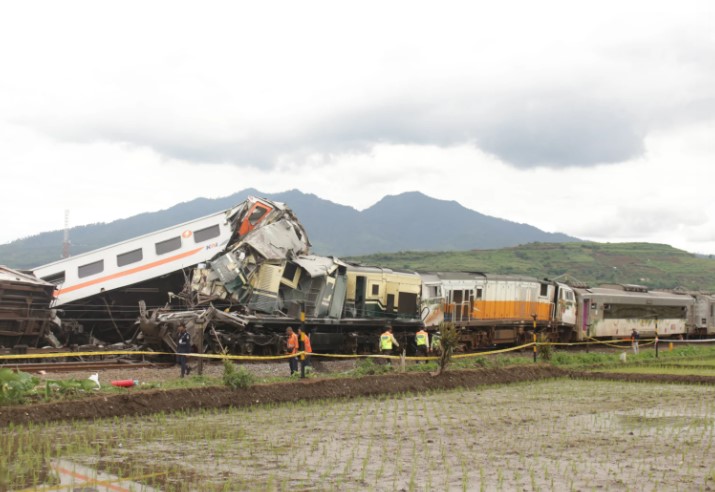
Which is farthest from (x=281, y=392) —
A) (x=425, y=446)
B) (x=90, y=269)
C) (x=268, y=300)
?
(x=90, y=269)

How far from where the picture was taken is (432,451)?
35.0 feet

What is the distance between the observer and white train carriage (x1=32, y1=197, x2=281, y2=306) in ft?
92.8

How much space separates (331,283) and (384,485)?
68.1 ft

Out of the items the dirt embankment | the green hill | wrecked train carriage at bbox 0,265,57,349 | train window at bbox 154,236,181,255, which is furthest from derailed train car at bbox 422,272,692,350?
the green hill

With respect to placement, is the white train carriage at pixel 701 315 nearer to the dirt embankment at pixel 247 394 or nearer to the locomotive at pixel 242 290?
the locomotive at pixel 242 290

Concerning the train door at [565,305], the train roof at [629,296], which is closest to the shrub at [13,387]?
the train door at [565,305]

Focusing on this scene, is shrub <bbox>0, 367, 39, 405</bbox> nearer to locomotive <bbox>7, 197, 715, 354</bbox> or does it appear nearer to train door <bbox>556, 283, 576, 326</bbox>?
locomotive <bbox>7, 197, 715, 354</bbox>

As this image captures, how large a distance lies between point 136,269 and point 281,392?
1351 cm

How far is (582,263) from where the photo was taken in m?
167

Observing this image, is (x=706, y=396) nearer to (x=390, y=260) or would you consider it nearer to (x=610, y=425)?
(x=610, y=425)

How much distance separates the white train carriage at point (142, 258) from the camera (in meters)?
28.3

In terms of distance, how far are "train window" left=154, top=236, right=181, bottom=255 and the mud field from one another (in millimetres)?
12776

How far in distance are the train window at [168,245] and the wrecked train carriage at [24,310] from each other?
4.19 meters

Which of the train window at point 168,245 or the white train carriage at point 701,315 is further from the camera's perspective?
the white train carriage at point 701,315
